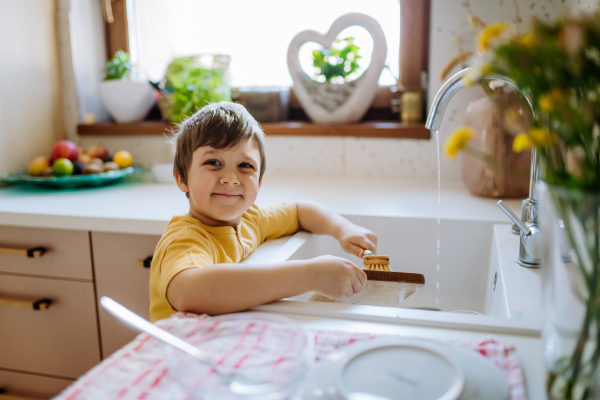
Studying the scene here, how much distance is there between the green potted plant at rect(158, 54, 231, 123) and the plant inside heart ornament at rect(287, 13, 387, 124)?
0.27m

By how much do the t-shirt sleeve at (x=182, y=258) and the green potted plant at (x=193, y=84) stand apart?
78 centimetres

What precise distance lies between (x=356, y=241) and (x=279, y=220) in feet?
0.62

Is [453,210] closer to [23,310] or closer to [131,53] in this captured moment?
[23,310]

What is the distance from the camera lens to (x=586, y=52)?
0.35 m

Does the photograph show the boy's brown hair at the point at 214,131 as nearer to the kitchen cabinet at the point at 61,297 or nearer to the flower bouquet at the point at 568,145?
the kitchen cabinet at the point at 61,297

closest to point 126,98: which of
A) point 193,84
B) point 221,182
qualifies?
point 193,84

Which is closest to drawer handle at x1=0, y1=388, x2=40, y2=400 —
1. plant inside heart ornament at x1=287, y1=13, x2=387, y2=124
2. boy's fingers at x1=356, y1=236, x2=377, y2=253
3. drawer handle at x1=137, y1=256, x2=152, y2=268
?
drawer handle at x1=137, y1=256, x2=152, y2=268

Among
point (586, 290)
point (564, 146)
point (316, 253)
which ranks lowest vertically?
point (316, 253)

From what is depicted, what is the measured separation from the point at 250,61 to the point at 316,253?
106 centimetres

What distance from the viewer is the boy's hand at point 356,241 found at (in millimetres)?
1037

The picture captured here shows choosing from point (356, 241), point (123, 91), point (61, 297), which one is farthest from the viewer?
point (123, 91)

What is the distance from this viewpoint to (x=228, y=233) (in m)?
0.95

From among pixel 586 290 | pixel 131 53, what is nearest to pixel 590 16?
pixel 586 290

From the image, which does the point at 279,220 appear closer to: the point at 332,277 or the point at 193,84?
the point at 332,277
